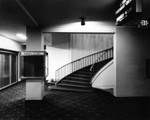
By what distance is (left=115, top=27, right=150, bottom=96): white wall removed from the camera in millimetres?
5578

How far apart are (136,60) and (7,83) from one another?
7599 mm

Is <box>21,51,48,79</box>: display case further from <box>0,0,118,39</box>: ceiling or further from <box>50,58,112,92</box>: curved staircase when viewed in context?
<box>50,58,112,92</box>: curved staircase

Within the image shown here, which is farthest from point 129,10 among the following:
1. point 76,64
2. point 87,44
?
point 87,44

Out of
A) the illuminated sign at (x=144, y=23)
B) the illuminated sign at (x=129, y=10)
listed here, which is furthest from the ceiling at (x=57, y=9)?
the illuminated sign at (x=144, y=23)

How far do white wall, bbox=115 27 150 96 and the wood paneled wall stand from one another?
4.56m

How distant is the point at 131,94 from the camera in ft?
18.2

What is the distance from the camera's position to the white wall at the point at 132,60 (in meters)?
5.58

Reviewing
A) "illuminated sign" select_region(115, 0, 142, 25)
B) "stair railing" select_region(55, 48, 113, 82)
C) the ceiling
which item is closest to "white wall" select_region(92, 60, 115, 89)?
"stair railing" select_region(55, 48, 113, 82)

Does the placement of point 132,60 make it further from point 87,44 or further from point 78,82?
point 87,44

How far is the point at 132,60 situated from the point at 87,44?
501cm

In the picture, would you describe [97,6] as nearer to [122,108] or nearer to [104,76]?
[122,108]

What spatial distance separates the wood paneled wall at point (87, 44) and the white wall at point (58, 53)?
462 mm

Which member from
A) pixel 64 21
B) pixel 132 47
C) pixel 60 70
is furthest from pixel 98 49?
pixel 64 21

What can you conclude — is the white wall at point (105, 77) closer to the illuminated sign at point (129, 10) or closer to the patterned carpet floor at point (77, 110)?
the patterned carpet floor at point (77, 110)
